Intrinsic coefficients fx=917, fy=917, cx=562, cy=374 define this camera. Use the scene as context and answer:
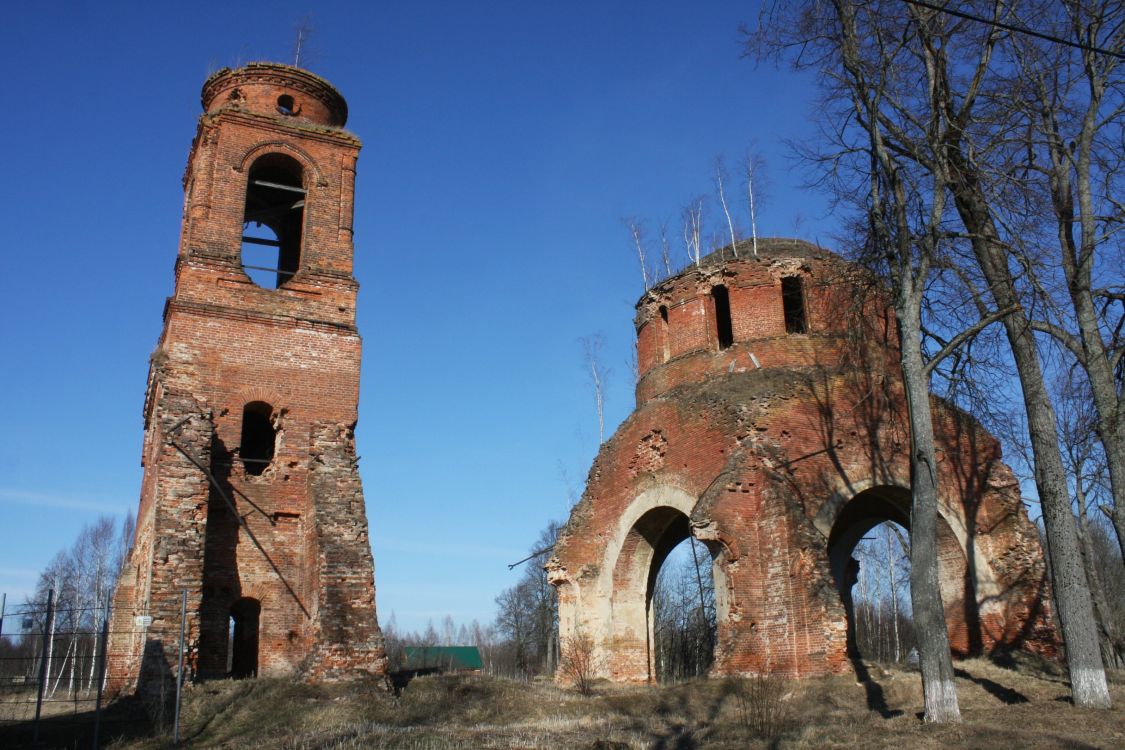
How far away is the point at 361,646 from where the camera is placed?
42.4ft

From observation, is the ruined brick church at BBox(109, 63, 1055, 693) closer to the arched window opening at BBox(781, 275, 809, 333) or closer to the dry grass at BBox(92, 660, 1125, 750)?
the arched window opening at BBox(781, 275, 809, 333)

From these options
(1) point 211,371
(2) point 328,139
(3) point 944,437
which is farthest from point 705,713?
(2) point 328,139

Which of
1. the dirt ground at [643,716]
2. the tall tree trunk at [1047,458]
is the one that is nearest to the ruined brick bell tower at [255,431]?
the dirt ground at [643,716]

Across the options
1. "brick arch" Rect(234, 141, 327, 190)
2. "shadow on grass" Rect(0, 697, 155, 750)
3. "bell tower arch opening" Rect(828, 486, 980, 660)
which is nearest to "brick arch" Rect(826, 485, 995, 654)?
"bell tower arch opening" Rect(828, 486, 980, 660)

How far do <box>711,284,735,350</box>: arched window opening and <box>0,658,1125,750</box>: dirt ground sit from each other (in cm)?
683

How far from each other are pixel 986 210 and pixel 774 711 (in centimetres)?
682

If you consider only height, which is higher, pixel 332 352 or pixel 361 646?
pixel 332 352

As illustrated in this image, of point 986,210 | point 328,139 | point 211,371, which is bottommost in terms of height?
point 211,371

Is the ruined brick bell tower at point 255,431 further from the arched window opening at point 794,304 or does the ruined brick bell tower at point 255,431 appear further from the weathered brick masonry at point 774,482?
the arched window opening at point 794,304

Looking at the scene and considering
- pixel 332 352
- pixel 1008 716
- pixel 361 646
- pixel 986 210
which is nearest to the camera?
pixel 1008 716

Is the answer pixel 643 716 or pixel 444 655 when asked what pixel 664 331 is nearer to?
pixel 643 716

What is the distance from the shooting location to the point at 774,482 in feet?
46.3

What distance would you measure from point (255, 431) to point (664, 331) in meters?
8.25

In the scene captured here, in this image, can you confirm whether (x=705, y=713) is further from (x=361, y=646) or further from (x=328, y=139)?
(x=328, y=139)
